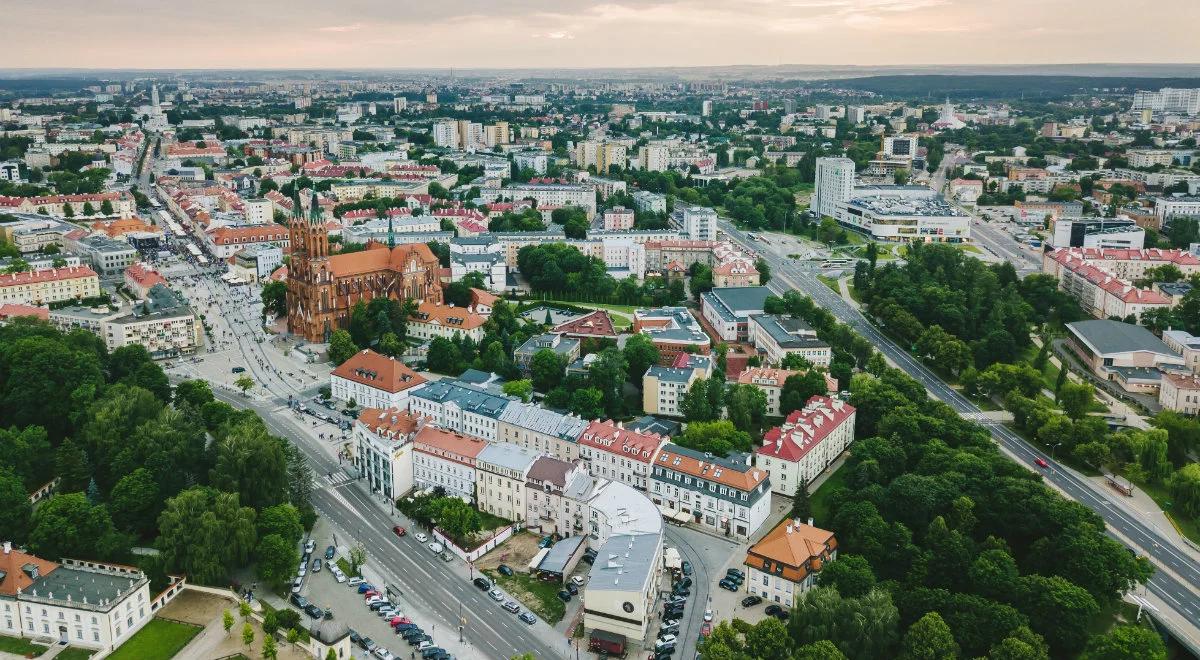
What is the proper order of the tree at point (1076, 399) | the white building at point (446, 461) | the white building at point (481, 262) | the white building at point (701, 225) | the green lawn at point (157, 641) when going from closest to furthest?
the green lawn at point (157, 641), the white building at point (446, 461), the tree at point (1076, 399), the white building at point (481, 262), the white building at point (701, 225)

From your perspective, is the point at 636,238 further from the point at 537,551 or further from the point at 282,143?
the point at 282,143

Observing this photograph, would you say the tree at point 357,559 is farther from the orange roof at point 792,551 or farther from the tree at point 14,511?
the orange roof at point 792,551

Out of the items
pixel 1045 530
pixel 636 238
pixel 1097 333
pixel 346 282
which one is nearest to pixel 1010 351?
pixel 1097 333

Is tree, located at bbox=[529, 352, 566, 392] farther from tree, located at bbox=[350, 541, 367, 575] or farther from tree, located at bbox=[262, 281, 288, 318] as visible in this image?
tree, located at bbox=[262, 281, 288, 318]

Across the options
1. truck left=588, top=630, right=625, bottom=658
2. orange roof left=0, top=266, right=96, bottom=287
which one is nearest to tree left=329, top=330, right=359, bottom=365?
orange roof left=0, top=266, right=96, bottom=287

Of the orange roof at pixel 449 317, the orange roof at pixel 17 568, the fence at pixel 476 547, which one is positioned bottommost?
the fence at pixel 476 547

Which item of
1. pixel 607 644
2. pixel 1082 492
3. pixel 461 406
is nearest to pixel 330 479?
pixel 461 406

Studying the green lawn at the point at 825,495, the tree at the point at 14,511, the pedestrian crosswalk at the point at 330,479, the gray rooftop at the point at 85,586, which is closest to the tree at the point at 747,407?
the green lawn at the point at 825,495
